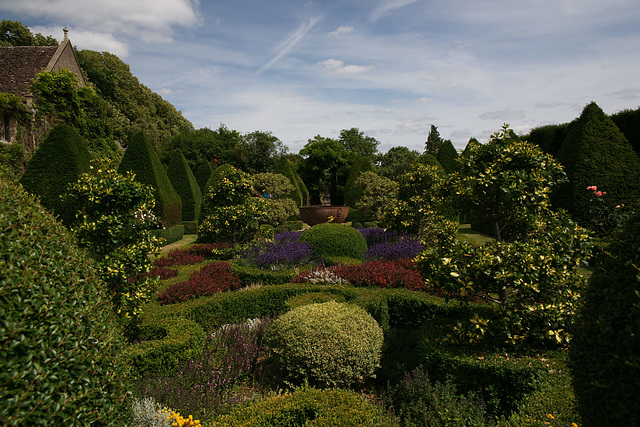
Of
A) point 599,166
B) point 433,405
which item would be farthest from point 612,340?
point 599,166

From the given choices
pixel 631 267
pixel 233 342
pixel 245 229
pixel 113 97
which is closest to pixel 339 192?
pixel 245 229

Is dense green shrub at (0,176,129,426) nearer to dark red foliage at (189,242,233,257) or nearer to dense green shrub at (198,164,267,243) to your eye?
dense green shrub at (198,164,267,243)

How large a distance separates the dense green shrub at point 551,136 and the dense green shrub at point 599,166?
349 cm

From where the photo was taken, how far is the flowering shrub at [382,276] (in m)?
6.95

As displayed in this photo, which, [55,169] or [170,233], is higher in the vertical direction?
[55,169]

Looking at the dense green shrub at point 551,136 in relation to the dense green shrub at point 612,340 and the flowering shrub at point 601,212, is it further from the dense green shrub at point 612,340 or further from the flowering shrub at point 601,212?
the dense green shrub at point 612,340

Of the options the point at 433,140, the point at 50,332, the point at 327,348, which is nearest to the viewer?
the point at 50,332

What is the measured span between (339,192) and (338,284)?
27756 mm

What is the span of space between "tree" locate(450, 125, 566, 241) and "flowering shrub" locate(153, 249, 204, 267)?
7409 millimetres

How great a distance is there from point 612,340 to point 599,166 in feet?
35.6

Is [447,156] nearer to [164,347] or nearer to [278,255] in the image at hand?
[278,255]

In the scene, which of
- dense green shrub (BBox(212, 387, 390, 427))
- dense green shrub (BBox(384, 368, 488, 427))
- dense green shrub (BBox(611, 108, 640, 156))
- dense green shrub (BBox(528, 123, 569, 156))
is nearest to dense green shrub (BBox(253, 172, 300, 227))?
dense green shrub (BBox(528, 123, 569, 156))

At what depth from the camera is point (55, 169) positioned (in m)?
10.4

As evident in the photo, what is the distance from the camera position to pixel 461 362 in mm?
3975
